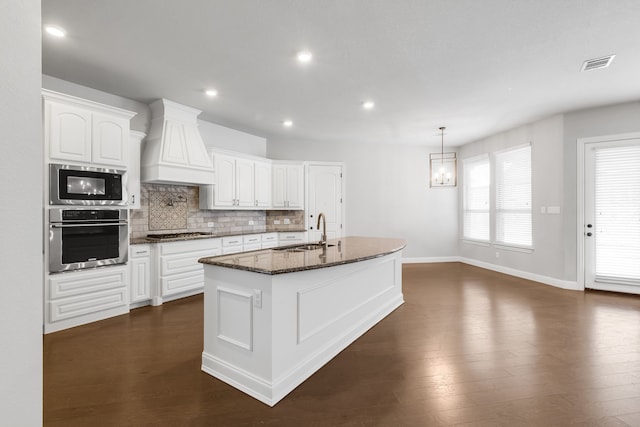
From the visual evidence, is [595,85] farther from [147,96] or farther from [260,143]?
[147,96]

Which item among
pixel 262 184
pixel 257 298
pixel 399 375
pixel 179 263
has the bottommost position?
pixel 399 375

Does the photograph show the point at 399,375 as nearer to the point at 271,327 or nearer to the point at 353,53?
the point at 271,327

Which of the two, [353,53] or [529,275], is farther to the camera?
[529,275]

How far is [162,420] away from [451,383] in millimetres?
1963

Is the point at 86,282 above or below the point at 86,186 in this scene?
below

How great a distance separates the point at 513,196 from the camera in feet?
19.7

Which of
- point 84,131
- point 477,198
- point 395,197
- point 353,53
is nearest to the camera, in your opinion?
point 353,53

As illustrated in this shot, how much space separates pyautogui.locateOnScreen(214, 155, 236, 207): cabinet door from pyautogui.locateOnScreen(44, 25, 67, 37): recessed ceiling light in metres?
2.60

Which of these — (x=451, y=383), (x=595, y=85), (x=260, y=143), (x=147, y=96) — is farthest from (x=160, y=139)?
(x=595, y=85)

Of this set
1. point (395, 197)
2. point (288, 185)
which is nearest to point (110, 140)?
point (288, 185)

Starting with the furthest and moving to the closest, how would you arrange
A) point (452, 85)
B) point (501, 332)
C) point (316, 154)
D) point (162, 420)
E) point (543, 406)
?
point (316, 154) < point (452, 85) < point (501, 332) < point (543, 406) < point (162, 420)

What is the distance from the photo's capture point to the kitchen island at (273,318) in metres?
2.06

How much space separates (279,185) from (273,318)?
449cm

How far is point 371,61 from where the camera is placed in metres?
3.22
